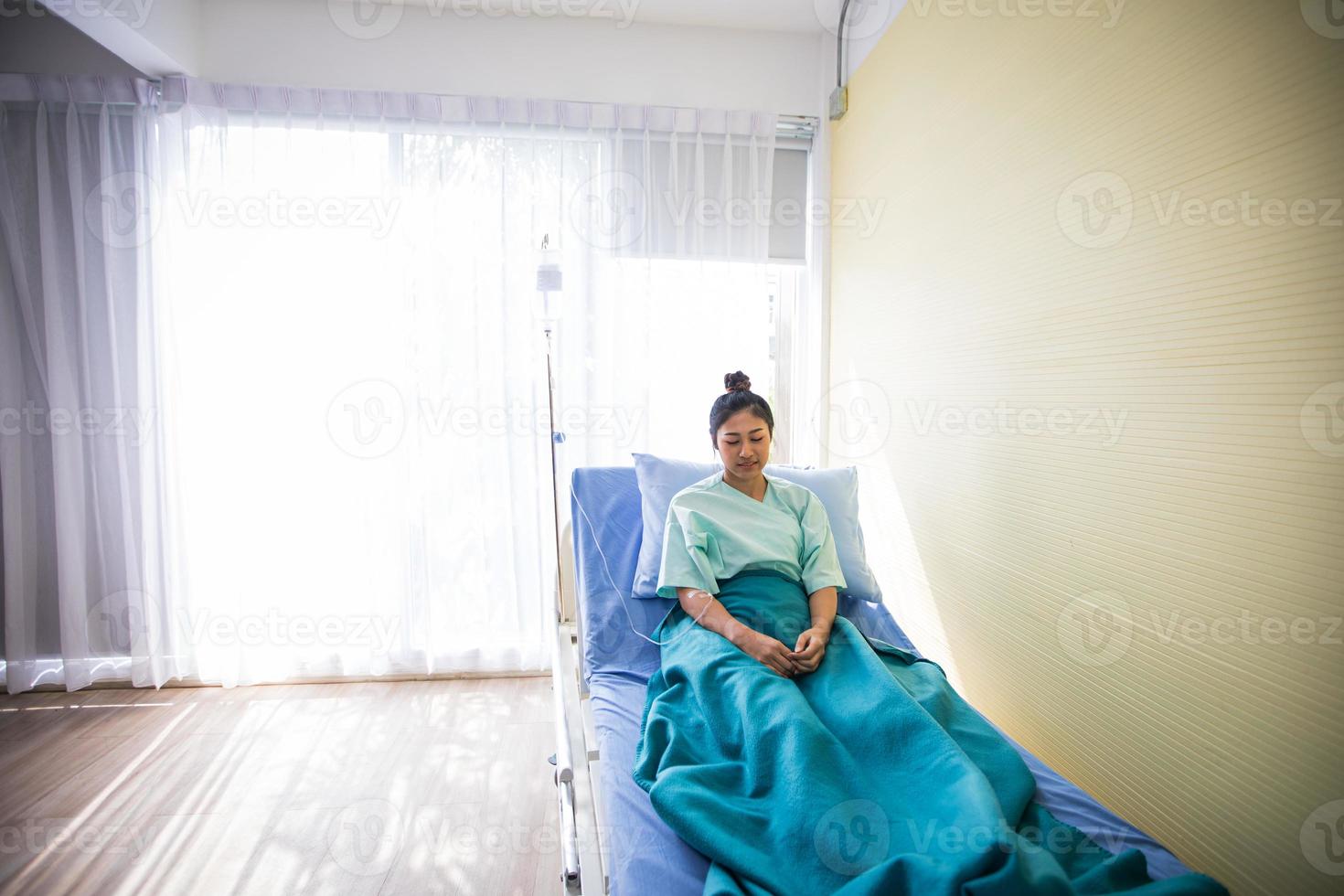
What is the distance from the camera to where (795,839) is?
3.26ft

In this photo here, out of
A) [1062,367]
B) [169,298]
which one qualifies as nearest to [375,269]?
[169,298]

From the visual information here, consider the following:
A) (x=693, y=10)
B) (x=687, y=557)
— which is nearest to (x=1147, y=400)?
(x=687, y=557)

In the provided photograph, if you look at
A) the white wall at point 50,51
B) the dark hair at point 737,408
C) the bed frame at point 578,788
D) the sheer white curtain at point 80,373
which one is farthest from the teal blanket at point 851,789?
the white wall at point 50,51

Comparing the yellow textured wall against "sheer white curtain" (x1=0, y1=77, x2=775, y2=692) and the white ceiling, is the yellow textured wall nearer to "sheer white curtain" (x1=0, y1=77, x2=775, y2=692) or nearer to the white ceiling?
the white ceiling

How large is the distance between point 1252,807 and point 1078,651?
0.43m

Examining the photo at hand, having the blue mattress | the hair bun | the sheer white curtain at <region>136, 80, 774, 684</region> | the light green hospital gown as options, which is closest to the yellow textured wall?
the blue mattress

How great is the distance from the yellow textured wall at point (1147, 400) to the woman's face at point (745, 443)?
0.61 metres

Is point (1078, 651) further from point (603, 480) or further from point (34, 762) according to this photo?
point (34, 762)

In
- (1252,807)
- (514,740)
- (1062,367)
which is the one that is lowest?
(514,740)

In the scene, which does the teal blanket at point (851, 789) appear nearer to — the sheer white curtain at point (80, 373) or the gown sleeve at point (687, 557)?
the gown sleeve at point (687, 557)

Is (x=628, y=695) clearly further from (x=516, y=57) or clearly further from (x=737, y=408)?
(x=516, y=57)

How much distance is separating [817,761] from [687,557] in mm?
699

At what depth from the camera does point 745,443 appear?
1818mm

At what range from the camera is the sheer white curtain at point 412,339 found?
2645 mm
